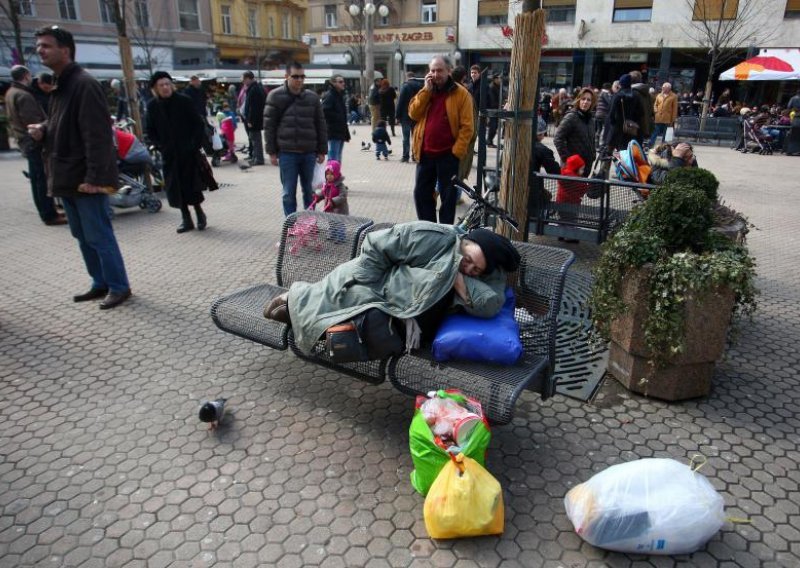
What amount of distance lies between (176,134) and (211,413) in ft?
15.9

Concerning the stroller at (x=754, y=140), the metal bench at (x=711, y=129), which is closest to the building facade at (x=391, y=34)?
the metal bench at (x=711, y=129)

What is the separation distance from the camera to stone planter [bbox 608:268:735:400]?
10.9 ft

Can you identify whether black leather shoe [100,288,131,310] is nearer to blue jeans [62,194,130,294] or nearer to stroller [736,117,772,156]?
blue jeans [62,194,130,294]

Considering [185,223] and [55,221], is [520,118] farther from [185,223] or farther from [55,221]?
[55,221]

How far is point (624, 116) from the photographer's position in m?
9.89

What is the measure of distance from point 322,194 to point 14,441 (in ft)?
13.9

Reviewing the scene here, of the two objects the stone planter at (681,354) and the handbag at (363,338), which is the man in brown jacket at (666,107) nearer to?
the stone planter at (681,354)

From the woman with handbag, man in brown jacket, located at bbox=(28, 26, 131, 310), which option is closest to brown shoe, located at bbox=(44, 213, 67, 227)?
man in brown jacket, located at bbox=(28, 26, 131, 310)

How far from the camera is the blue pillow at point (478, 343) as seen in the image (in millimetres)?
2949

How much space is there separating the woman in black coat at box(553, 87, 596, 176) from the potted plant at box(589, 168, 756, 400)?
3.64 meters

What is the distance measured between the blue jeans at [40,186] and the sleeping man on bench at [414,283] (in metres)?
6.34

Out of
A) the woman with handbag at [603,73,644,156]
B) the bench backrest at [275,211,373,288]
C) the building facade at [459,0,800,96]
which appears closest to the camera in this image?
the bench backrest at [275,211,373,288]

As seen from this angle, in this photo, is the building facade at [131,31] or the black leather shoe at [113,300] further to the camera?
the building facade at [131,31]

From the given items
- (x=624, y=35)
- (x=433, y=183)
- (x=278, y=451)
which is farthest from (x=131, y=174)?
(x=624, y=35)
